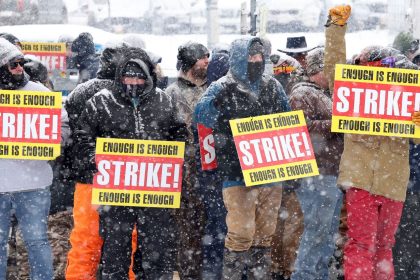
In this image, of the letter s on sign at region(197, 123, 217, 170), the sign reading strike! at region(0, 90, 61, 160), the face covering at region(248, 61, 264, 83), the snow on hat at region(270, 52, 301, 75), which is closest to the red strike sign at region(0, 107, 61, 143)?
the sign reading strike! at region(0, 90, 61, 160)

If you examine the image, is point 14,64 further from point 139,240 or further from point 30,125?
point 139,240

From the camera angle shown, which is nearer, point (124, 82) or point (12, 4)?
point (124, 82)

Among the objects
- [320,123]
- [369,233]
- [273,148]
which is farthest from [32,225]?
[369,233]

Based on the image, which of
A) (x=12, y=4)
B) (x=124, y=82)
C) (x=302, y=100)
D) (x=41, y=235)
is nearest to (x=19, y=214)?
(x=41, y=235)

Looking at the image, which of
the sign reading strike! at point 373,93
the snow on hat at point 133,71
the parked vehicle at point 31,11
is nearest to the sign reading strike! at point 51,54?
the snow on hat at point 133,71

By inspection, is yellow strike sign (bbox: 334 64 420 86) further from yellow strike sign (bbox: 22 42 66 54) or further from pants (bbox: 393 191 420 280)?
yellow strike sign (bbox: 22 42 66 54)

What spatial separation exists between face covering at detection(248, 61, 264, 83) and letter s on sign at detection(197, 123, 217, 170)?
0.57m

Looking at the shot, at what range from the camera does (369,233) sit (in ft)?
18.3

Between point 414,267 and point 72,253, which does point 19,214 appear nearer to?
point 72,253

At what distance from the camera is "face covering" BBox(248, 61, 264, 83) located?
5.69 meters

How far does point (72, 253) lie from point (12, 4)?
1075 inches

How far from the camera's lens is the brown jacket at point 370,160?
18.4ft

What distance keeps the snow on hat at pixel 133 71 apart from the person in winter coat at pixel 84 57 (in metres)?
4.05

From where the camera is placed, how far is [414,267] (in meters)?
6.15
